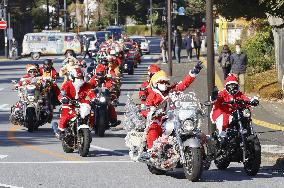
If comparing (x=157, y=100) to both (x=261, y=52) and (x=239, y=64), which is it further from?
(x=261, y=52)

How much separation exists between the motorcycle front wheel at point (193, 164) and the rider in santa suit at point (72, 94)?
456 cm

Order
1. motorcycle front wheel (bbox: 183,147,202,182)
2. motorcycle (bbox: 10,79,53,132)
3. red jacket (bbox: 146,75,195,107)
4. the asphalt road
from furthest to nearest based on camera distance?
motorcycle (bbox: 10,79,53,132), red jacket (bbox: 146,75,195,107), the asphalt road, motorcycle front wheel (bbox: 183,147,202,182)

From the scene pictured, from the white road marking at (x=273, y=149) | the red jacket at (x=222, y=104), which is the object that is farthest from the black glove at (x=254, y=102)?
the white road marking at (x=273, y=149)

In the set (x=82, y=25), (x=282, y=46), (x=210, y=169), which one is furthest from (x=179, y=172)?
(x=82, y=25)

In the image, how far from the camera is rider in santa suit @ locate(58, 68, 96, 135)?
18.5 meters

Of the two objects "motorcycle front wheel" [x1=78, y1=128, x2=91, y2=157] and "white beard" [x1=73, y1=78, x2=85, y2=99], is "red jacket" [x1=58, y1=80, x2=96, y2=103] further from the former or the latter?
"motorcycle front wheel" [x1=78, y1=128, x2=91, y2=157]

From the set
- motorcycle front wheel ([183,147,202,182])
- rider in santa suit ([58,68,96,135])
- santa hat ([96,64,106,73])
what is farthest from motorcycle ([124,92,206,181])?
santa hat ([96,64,106,73])

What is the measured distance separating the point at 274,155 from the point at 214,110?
2037 mm

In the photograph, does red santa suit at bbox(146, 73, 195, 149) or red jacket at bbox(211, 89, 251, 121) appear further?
red jacket at bbox(211, 89, 251, 121)

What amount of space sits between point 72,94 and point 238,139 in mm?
4710

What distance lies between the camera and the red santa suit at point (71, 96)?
18562 millimetres

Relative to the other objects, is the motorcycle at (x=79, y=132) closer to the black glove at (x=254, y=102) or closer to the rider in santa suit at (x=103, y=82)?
the rider in santa suit at (x=103, y=82)

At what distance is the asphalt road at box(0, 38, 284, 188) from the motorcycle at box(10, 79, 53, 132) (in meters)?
1.00

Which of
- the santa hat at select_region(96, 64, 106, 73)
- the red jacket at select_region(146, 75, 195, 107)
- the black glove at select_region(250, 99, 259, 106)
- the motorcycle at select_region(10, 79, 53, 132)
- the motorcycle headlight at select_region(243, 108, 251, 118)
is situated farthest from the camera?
the santa hat at select_region(96, 64, 106, 73)
